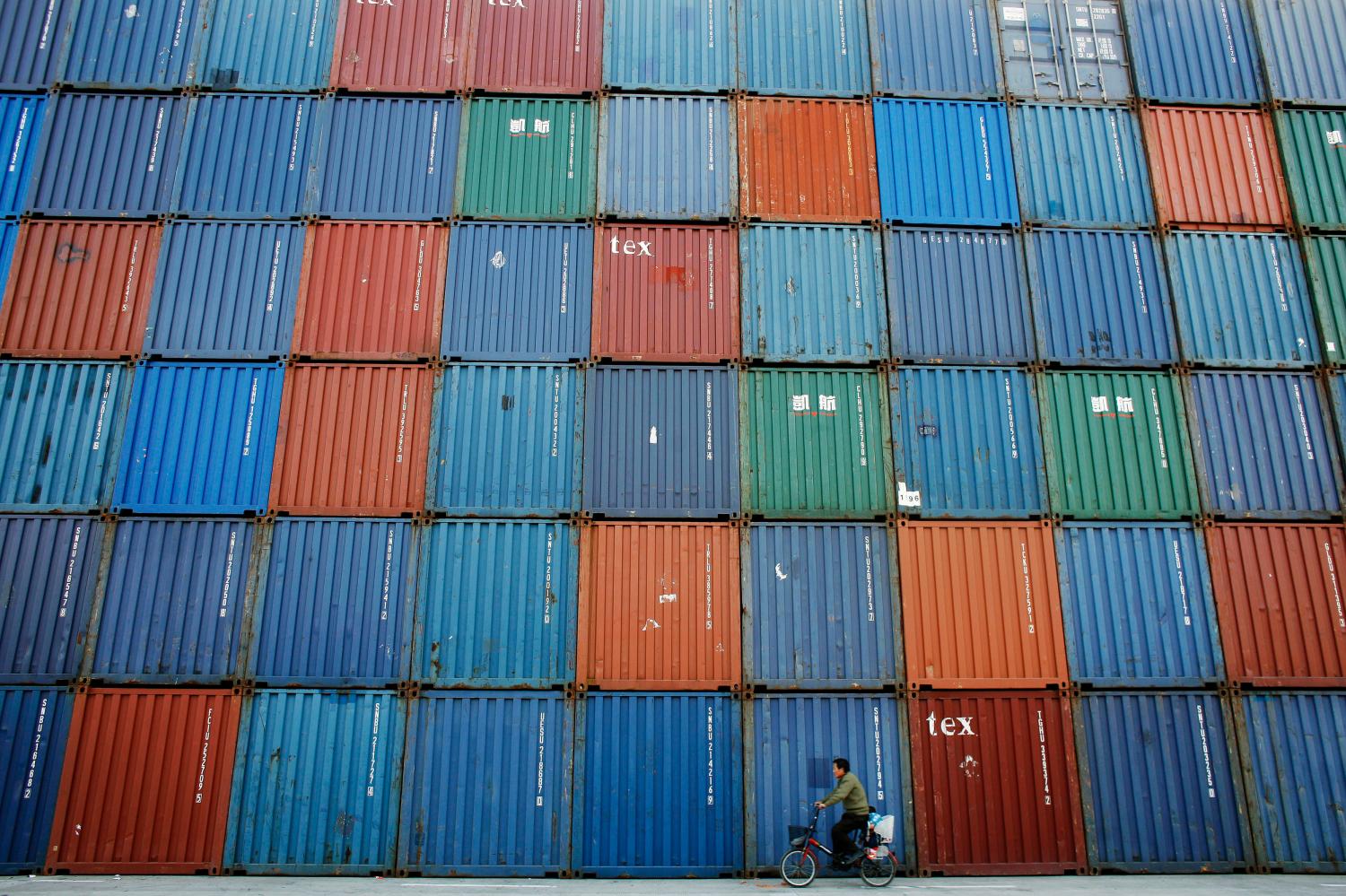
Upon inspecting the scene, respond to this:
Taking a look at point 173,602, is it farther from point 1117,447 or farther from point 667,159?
point 1117,447

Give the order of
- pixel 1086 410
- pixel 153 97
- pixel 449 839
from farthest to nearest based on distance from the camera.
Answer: pixel 153 97, pixel 1086 410, pixel 449 839

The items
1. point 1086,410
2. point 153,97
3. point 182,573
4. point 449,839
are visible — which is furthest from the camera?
point 153,97

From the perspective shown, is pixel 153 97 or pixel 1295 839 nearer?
pixel 1295 839

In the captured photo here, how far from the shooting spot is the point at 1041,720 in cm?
1445

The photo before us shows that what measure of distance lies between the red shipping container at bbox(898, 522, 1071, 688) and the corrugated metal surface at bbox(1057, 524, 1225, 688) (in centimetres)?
33

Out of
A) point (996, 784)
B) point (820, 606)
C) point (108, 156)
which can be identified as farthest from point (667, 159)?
point (996, 784)

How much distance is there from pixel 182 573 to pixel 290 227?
6906 millimetres

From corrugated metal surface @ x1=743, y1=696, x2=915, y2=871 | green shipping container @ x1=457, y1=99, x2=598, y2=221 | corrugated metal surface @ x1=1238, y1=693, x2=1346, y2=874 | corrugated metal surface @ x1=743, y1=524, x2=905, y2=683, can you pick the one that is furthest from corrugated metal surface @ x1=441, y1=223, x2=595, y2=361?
corrugated metal surface @ x1=1238, y1=693, x2=1346, y2=874

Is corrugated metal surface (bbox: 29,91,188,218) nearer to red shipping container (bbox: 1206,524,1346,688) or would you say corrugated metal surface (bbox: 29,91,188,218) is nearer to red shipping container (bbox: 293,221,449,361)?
red shipping container (bbox: 293,221,449,361)

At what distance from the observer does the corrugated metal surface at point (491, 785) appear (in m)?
13.7

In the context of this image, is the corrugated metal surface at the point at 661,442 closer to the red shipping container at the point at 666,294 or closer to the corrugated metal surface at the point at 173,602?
the red shipping container at the point at 666,294

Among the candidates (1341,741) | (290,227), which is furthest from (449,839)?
(1341,741)

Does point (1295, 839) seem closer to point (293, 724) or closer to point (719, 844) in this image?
point (719, 844)

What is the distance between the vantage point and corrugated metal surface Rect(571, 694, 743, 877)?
45.2ft
